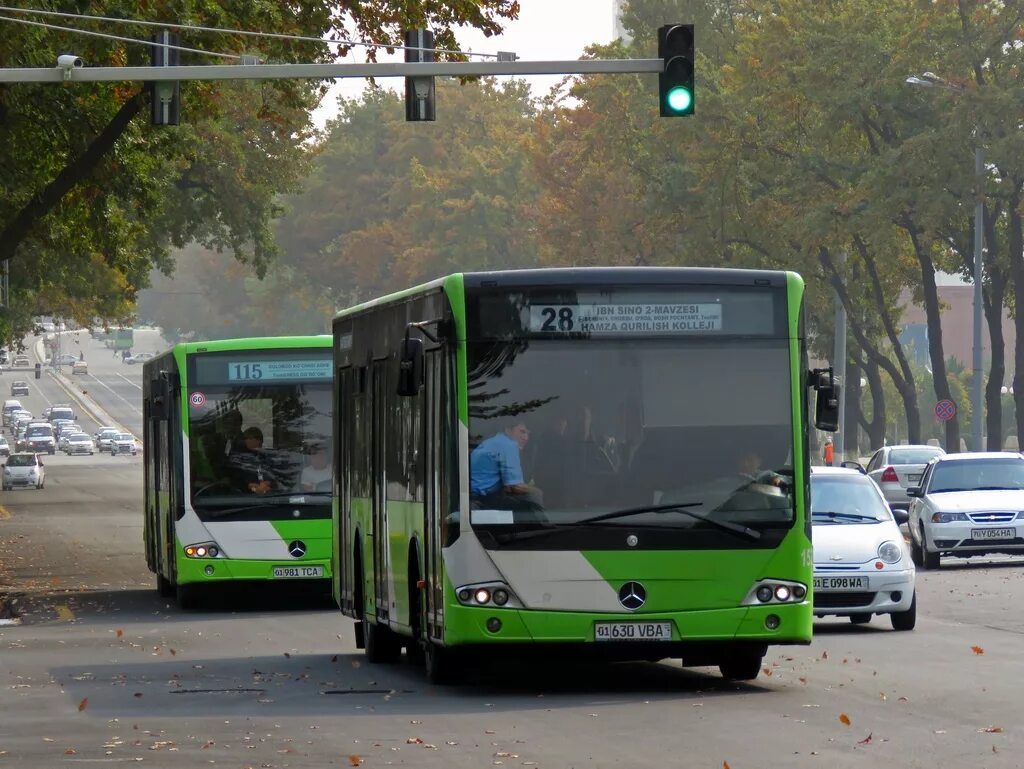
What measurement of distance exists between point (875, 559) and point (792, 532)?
21.3ft

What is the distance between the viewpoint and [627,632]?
1459cm

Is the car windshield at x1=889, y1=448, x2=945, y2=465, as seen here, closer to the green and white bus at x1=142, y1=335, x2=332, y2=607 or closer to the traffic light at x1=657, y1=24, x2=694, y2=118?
the green and white bus at x1=142, y1=335, x2=332, y2=607

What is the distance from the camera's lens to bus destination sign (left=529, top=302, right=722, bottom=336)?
14.9 m

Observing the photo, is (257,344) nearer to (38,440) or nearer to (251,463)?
(251,463)

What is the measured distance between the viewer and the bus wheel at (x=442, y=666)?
50.7ft

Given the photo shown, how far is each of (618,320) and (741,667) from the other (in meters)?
2.53

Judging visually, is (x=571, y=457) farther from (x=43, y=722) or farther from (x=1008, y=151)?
(x=1008, y=151)

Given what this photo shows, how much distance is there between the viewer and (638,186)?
73.6m

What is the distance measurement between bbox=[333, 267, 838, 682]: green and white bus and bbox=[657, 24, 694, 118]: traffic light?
614cm

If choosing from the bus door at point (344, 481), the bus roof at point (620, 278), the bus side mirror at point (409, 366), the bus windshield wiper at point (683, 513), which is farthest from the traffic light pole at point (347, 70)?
the bus windshield wiper at point (683, 513)

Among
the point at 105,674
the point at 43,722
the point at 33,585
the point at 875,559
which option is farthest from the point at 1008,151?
the point at 43,722

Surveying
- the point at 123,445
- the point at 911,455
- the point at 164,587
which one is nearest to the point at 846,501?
the point at 164,587

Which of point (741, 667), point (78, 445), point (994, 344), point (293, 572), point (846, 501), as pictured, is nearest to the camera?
point (741, 667)

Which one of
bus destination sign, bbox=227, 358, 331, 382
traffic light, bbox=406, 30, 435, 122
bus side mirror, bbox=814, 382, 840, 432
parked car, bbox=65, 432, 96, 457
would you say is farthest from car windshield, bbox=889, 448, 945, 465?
parked car, bbox=65, 432, 96, 457
